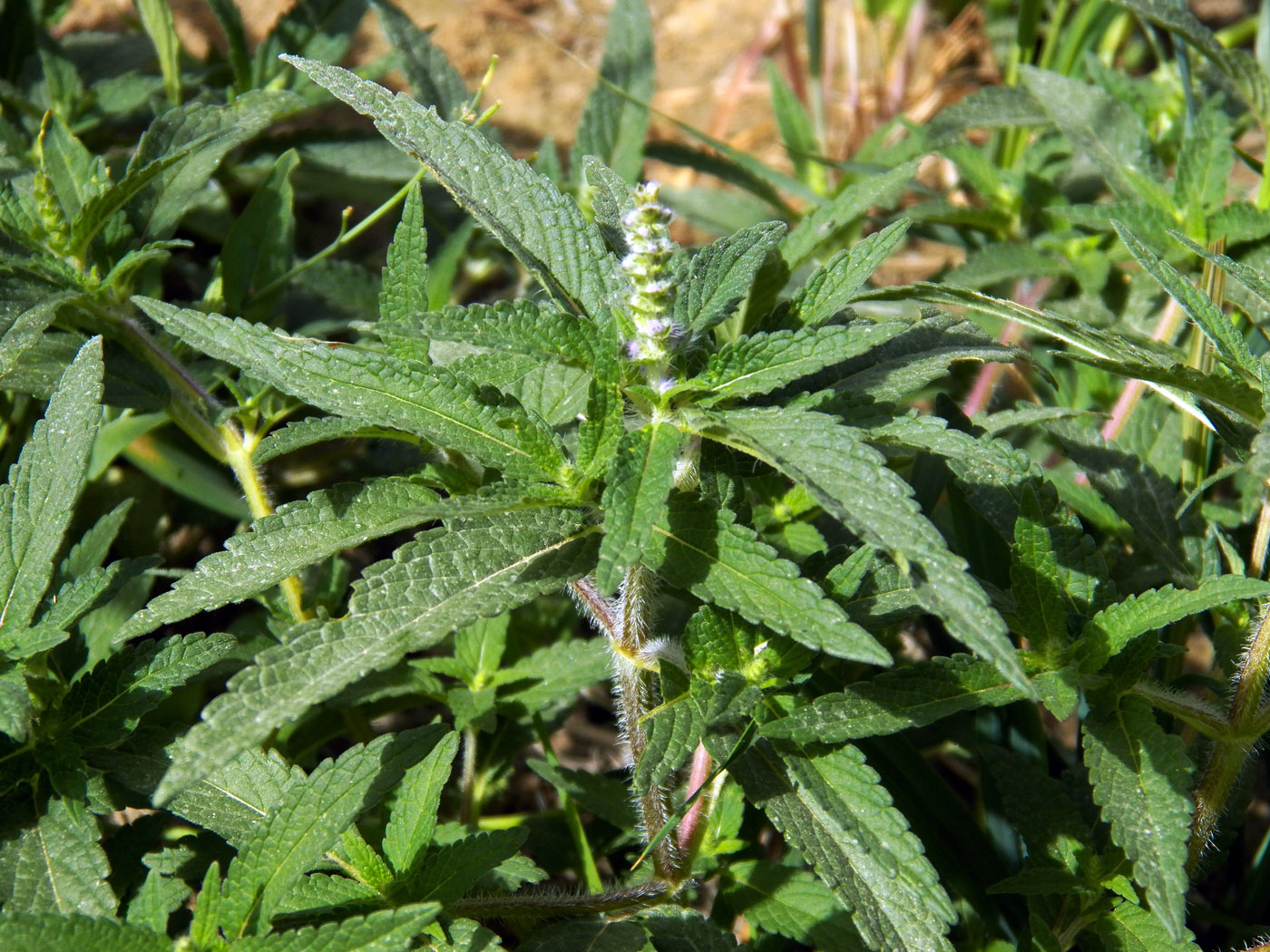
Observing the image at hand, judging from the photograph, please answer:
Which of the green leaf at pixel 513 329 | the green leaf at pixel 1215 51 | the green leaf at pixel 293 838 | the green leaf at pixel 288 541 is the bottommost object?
the green leaf at pixel 293 838

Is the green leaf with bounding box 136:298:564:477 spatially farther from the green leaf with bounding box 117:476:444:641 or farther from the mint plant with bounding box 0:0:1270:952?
the green leaf with bounding box 117:476:444:641

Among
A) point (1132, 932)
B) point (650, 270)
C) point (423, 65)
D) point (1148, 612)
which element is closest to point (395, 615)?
point (650, 270)

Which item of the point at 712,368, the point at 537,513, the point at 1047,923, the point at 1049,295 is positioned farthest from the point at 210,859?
the point at 1049,295

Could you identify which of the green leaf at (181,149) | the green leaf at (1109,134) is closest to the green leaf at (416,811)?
the green leaf at (181,149)

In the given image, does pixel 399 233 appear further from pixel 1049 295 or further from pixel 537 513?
pixel 1049 295

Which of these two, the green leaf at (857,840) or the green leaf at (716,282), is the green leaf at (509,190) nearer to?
the green leaf at (716,282)

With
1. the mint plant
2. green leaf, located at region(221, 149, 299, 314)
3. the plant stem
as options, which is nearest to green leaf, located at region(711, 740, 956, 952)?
the mint plant
